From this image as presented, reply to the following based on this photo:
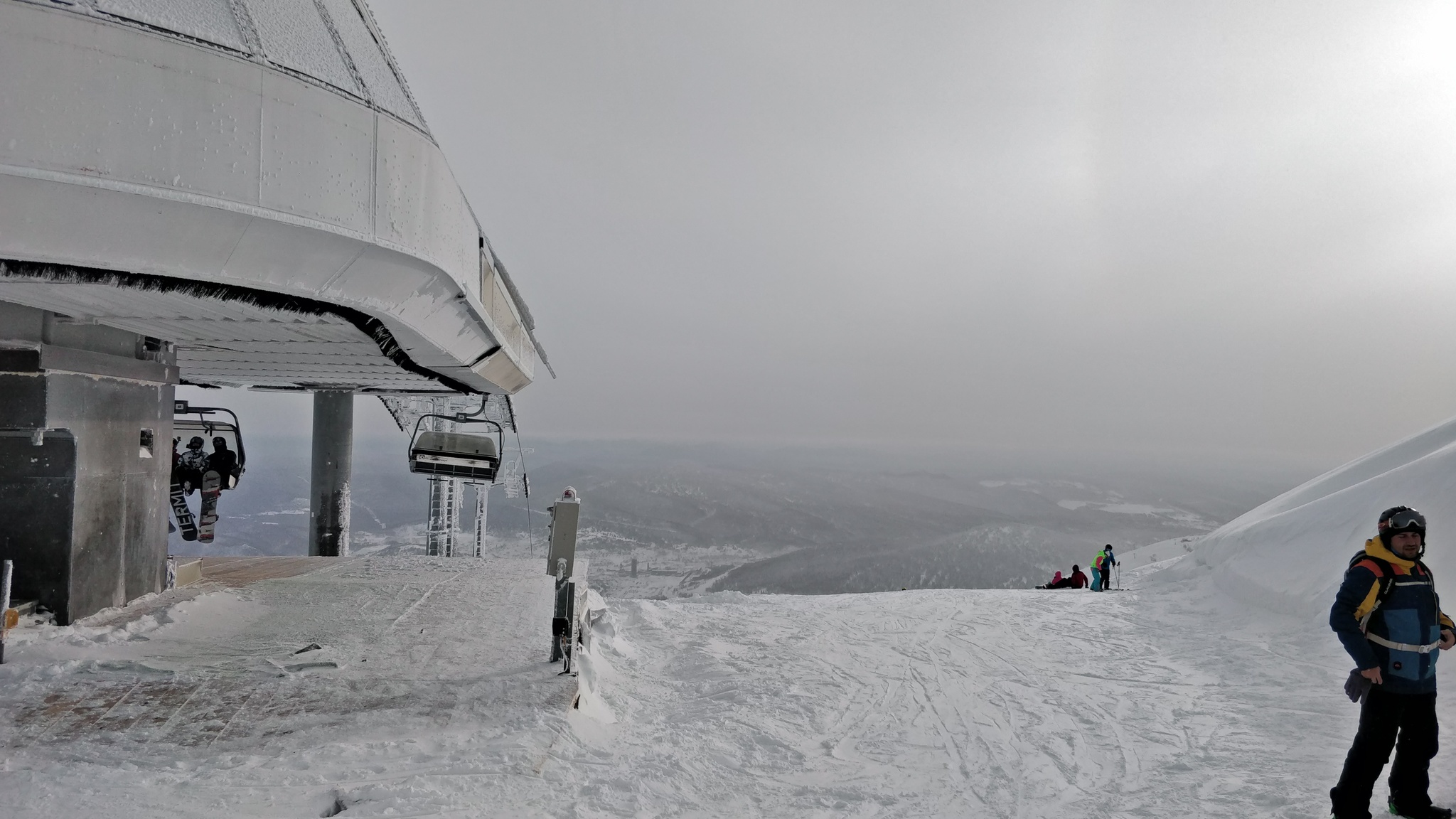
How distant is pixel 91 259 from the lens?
13.0ft

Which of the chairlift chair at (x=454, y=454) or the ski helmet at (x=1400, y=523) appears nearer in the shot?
the ski helmet at (x=1400, y=523)

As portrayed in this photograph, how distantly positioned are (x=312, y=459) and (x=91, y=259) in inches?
582

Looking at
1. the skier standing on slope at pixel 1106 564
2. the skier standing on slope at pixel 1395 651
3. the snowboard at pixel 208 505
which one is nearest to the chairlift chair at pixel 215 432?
the snowboard at pixel 208 505

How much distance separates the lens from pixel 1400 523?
12.7 feet

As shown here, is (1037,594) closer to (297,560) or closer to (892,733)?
(892,733)

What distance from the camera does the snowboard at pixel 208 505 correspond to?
1043 cm

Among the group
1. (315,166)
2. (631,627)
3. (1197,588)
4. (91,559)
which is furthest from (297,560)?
(1197,588)

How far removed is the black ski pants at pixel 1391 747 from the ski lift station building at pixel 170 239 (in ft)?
22.4

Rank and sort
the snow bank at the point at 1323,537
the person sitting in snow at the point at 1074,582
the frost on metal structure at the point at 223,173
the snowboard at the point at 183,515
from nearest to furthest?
the frost on metal structure at the point at 223,173 < the snow bank at the point at 1323,537 < the snowboard at the point at 183,515 < the person sitting in snow at the point at 1074,582

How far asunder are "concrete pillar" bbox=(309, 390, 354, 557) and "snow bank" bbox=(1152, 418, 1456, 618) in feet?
61.6

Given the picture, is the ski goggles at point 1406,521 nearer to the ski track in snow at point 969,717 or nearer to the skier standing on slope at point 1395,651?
the skier standing on slope at point 1395,651

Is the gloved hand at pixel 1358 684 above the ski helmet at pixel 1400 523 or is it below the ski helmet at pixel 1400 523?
below

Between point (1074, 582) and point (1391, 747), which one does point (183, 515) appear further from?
point (1074, 582)

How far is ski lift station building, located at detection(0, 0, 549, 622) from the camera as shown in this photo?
12.0 ft
